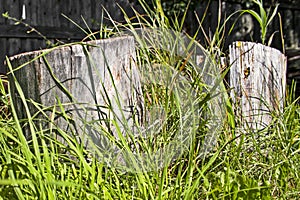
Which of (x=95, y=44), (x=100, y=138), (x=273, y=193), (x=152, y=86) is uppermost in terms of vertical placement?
(x=95, y=44)

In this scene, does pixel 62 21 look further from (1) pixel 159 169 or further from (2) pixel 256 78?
(1) pixel 159 169

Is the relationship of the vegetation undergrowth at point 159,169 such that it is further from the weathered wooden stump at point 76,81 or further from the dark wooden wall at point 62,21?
the dark wooden wall at point 62,21

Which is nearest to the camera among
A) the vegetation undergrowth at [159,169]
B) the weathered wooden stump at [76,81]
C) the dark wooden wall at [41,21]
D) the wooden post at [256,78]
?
the vegetation undergrowth at [159,169]

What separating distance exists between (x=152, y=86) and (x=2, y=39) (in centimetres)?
626

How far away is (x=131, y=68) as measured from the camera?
2203 mm

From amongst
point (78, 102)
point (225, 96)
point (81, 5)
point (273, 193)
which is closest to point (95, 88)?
point (78, 102)

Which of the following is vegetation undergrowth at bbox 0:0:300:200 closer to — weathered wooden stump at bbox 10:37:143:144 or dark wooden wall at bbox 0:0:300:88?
weathered wooden stump at bbox 10:37:143:144

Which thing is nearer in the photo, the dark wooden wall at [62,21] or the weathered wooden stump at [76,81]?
the weathered wooden stump at [76,81]

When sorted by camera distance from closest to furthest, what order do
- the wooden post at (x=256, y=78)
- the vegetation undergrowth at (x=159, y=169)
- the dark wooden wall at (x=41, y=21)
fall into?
the vegetation undergrowth at (x=159, y=169) → the wooden post at (x=256, y=78) → the dark wooden wall at (x=41, y=21)

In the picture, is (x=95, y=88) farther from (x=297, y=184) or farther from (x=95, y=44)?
(x=297, y=184)

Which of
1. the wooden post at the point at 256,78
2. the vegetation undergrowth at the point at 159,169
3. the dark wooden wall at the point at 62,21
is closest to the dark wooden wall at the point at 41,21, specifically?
the dark wooden wall at the point at 62,21

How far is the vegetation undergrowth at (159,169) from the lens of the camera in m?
1.70

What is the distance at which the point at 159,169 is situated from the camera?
211 cm

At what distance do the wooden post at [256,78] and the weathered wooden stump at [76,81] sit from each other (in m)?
0.71
